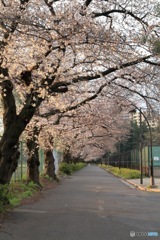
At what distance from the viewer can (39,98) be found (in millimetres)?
13539

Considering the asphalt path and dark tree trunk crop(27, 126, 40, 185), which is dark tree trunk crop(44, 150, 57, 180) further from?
the asphalt path

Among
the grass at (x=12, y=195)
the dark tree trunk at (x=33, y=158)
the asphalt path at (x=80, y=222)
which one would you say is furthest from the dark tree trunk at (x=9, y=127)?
the dark tree trunk at (x=33, y=158)

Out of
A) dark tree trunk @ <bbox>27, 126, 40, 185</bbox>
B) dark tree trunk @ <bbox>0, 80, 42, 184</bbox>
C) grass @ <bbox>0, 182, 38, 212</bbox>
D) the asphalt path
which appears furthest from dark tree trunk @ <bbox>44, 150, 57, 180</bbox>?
dark tree trunk @ <bbox>0, 80, 42, 184</bbox>

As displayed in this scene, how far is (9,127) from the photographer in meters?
13.1

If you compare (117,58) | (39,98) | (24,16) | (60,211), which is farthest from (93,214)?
(24,16)

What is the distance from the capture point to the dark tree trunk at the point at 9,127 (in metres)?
13.1

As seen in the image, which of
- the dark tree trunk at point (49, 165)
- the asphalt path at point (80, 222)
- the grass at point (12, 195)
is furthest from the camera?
the dark tree trunk at point (49, 165)

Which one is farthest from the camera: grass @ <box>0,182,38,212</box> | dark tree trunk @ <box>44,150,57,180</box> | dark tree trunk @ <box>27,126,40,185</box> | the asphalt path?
dark tree trunk @ <box>44,150,57,180</box>

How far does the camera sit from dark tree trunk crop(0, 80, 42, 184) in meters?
13.1

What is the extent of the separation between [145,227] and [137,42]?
492 cm

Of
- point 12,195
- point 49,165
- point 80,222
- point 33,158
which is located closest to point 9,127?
point 80,222

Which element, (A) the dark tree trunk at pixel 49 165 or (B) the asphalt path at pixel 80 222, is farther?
(A) the dark tree trunk at pixel 49 165

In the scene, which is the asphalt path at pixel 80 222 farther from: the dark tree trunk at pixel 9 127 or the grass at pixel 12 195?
the dark tree trunk at pixel 9 127

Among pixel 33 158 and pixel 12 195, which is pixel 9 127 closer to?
pixel 12 195
